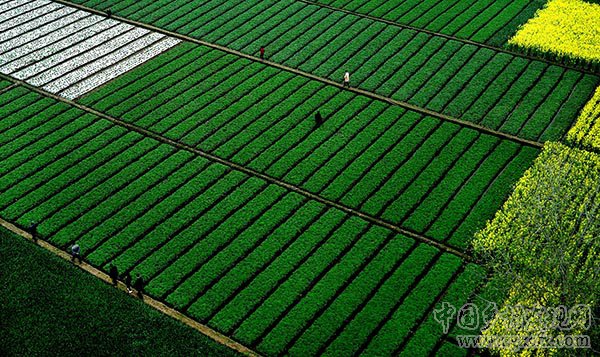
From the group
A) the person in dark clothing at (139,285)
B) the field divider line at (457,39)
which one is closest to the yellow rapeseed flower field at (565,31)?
the field divider line at (457,39)

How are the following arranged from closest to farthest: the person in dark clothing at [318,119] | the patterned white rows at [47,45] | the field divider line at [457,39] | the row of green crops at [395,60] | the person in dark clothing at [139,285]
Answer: the person in dark clothing at [139,285]
the person in dark clothing at [318,119]
the row of green crops at [395,60]
the field divider line at [457,39]
the patterned white rows at [47,45]

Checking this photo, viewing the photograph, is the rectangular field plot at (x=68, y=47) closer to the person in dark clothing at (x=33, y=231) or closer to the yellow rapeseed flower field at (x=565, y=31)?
the person in dark clothing at (x=33, y=231)

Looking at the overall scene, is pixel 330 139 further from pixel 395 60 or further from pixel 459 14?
pixel 459 14

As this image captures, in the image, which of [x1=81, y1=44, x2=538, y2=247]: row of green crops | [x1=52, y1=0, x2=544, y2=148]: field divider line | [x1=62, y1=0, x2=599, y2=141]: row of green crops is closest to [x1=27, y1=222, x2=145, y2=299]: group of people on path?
[x1=81, y1=44, x2=538, y2=247]: row of green crops

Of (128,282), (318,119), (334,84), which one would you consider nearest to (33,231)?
(128,282)

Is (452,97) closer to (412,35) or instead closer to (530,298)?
(412,35)
